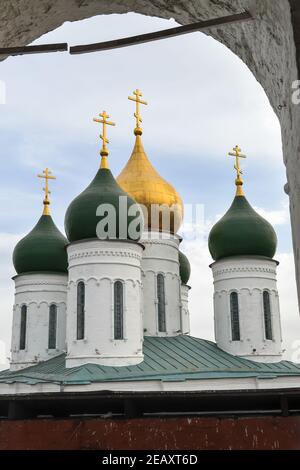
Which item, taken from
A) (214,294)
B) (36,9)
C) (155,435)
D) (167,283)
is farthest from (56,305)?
(36,9)

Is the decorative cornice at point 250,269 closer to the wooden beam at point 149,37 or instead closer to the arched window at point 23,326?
the arched window at point 23,326

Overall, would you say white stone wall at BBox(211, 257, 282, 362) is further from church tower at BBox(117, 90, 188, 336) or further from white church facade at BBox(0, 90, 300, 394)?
church tower at BBox(117, 90, 188, 336)

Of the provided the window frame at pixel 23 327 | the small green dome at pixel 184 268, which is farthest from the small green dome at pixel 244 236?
the window frame at pixel 23 327

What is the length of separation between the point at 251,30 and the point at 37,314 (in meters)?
16.3

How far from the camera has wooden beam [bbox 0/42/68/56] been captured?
2.45 m

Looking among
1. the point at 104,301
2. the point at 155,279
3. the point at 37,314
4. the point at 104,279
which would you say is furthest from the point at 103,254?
the point at 37,314

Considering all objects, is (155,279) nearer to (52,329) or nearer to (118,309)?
(118,309)

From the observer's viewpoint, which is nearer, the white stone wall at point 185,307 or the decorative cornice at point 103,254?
the decorative cornice at point 103,254

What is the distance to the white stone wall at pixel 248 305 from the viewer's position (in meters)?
15.9

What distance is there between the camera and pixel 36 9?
8.78ft

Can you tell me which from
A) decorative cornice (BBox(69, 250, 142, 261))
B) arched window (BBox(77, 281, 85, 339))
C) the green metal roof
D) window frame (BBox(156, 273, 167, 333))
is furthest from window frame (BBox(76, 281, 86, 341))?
window frame (BBox(156, 273, 167, 333))

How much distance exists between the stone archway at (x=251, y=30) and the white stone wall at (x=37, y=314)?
50.8ft

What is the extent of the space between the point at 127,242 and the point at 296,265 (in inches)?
508

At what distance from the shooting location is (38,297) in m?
17.9
